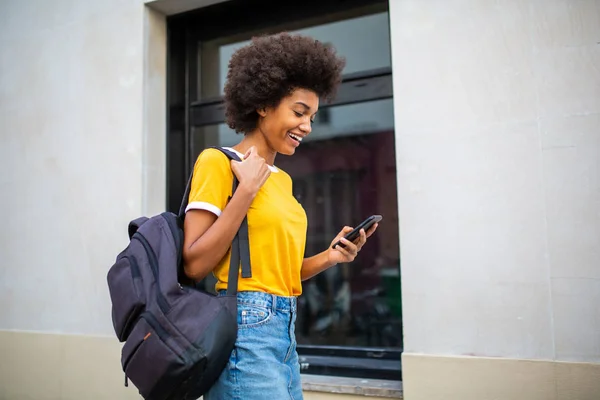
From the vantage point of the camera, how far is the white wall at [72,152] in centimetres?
359

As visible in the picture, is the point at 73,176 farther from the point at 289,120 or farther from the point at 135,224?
the point at 289,120

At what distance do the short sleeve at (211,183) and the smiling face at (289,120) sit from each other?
0.86 feet

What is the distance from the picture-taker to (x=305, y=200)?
12.7 feet

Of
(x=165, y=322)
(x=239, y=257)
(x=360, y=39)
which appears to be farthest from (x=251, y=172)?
(x=360, y=39)

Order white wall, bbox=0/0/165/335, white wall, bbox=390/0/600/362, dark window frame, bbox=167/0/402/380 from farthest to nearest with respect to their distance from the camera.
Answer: white wall, bbox=0/0/165/335 < dark window frame, bbox=167/0/402/380 < white wall, bbox=390/0/600/362

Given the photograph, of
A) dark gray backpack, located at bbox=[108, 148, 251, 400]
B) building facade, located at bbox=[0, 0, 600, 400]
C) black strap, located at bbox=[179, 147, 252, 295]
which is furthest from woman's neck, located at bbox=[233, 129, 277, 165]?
building facade, located at bbox=[0, 0, 600, 400]

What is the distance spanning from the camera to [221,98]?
3.85m

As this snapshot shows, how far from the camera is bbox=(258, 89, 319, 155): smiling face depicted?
1.75 m

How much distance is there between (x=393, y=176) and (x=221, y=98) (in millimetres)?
1483

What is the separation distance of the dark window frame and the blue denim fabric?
182cm

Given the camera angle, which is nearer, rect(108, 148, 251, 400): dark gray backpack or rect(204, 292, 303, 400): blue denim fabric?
rect(108, 148, 251, 400): dark gray backpack

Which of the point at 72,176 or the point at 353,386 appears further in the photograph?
the point at 72,176

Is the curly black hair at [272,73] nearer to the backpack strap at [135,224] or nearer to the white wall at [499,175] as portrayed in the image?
the backpack strap at [135,224]

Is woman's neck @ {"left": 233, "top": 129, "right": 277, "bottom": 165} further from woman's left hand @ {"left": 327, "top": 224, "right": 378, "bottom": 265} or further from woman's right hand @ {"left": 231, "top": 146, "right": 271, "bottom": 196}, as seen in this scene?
woman's left hand @ {"left": 327, "top": 224, "right": 378, "bottom": 265}
